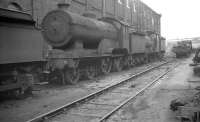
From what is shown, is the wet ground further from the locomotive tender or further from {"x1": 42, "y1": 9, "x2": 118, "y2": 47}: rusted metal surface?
{"x1": 42, "y1": 9, "x2": 118, "y2": 47}: rusted metal surface

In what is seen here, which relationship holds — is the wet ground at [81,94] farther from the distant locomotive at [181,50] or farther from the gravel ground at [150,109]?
the distant locomotive at [181,50]

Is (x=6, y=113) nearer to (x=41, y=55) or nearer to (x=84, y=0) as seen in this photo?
(x=41, y=55)

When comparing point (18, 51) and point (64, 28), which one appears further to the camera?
point (64, 28)

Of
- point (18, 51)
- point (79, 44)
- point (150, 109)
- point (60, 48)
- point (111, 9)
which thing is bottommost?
point (150, 109)

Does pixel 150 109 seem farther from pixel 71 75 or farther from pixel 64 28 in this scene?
pixel 64 28

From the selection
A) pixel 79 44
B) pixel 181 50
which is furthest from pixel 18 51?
pixel 181 50

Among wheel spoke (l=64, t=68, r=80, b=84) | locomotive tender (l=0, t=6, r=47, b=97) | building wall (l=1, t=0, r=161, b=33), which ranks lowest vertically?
wheel spoke (l=64, t=68, r=80, b=84)

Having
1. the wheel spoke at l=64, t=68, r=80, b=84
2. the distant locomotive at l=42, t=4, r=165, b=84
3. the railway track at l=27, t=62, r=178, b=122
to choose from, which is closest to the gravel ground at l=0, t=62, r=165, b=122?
the railway track at l=27, t=62, r=178, b=122

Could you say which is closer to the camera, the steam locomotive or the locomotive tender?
the locomotive tender

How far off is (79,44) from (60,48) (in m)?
0.91

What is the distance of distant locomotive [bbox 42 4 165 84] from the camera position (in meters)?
11.1

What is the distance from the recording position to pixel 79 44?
39.9 feet

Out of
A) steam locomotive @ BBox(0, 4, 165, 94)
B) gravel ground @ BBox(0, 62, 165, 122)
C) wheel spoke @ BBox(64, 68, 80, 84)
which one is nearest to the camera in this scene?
gravel ground @ BBox(0, 62, 165, 122)

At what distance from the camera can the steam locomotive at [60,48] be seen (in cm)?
767
